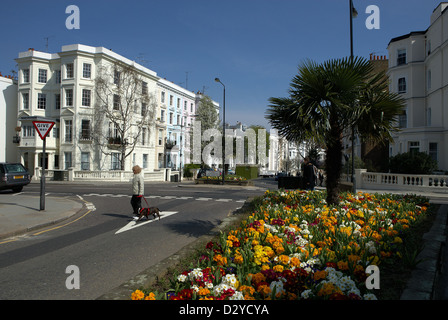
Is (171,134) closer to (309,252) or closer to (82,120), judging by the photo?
(82,120)

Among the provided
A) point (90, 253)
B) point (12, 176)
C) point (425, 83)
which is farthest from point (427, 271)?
point (425, 83)

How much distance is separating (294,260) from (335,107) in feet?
14.9

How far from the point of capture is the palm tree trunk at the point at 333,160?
7266 millimetres

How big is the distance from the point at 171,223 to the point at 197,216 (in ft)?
4.76

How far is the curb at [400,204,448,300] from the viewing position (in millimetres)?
2900

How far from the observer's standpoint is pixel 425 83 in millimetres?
32031

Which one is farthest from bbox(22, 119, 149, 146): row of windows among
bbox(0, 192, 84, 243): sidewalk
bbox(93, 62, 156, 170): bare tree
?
bbox(0, 192, 84, 243): sidewalk

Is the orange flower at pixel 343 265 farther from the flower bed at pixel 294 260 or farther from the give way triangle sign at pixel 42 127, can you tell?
the give way triangle sign at pixel 42 127

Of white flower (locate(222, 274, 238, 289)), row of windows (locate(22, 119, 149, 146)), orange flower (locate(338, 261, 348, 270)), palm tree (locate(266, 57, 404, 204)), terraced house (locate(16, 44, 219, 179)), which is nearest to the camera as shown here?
white flower (locate(222, 274, 238, 289))

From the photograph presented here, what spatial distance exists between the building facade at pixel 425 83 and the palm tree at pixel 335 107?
21.6 meters

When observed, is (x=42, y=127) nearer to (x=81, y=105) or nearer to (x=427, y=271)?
(x=427, y=271)

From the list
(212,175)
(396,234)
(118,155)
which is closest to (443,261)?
(396,234)

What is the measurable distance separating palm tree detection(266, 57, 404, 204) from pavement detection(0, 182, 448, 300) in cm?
253

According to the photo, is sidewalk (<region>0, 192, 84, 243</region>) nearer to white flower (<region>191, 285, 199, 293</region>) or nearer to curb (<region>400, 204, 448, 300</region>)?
white flower (<region>191, 285, 199, 293</region>)
